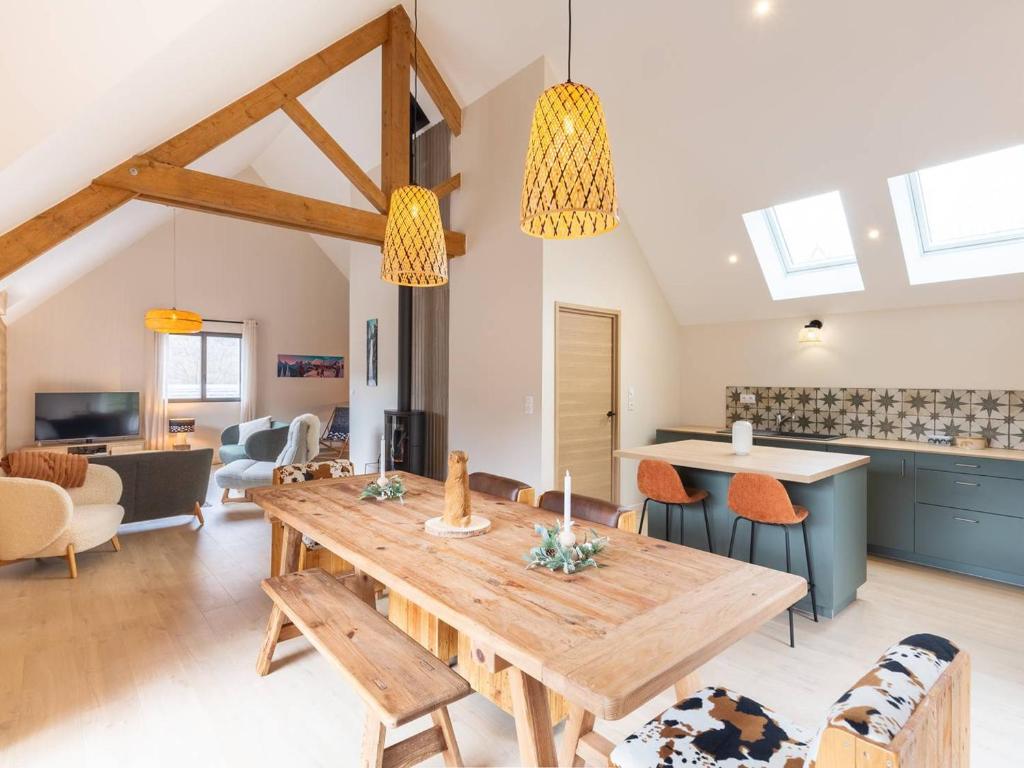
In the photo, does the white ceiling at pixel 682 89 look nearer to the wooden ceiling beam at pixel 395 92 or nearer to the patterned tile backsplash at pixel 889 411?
the wooden ceiling beam at pixel 395 92

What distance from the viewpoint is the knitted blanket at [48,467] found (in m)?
3.67

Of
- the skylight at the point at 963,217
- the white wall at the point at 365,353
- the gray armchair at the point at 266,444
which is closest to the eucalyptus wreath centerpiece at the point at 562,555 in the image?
the skylight at the point at 963,217

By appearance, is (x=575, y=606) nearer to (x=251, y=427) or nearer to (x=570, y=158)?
(x=570, y=158)

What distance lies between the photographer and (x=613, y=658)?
3.65ft

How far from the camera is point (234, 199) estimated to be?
3811mm

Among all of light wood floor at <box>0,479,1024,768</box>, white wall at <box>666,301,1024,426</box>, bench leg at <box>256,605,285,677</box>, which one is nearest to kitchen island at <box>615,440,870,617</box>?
light wood floor at <box>0,479,1024,768</box>

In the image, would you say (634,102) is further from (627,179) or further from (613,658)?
(613,658)

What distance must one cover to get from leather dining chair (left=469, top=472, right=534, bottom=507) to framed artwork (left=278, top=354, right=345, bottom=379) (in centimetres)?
688

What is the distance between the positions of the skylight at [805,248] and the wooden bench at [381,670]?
401cm

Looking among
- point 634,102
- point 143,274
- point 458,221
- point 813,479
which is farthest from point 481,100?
point 143,274

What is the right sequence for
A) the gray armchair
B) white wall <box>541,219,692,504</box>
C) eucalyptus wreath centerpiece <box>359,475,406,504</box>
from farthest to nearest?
1. the gray armchair
2. white wall <box>541,219,692,504</box>
3. eucalyptus wreath centerpiece <box>359,475,406,504</box>

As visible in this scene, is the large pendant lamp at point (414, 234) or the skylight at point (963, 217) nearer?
the large pendant lamp at point (414, 234)

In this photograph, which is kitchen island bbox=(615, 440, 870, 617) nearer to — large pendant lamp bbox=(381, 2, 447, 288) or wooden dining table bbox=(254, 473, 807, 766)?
wooden dining table bbox=(254, 473, 807, 766)

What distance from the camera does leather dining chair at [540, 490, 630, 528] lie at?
212cm
